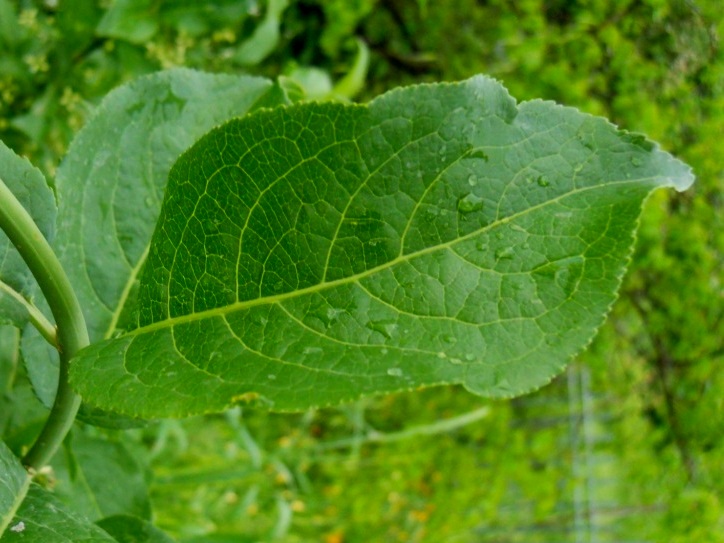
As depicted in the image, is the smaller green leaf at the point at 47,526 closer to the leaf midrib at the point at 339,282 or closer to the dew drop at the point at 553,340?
the leaf midrib at the point at 339,282

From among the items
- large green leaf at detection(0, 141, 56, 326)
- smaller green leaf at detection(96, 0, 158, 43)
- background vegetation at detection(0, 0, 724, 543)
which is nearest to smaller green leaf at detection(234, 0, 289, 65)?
background vegetation at detection(0, 0, 724, 543)

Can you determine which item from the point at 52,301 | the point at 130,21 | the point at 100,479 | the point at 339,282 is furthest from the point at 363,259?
the point at 130,21

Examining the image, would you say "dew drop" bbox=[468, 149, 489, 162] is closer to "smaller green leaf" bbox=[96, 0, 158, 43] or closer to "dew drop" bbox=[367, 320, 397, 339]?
"dew drop" bbox=[367, 320, 397, 339]

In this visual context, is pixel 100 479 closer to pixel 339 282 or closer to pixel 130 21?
pixel 339 282

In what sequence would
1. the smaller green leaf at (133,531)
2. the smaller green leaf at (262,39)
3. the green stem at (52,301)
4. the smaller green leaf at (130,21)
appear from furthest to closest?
1. the smaller green leaf at (262,39)
2. the smaller green leaf at (130,21)
3. the smaller green leaf at (133,531)
4. the green stem at (52,301)

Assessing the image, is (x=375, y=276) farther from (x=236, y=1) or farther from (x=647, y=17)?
(x=647, y=17)

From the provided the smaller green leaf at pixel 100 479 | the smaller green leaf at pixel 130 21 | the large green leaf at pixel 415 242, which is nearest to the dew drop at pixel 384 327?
the large green leaf at pixel 415 242
